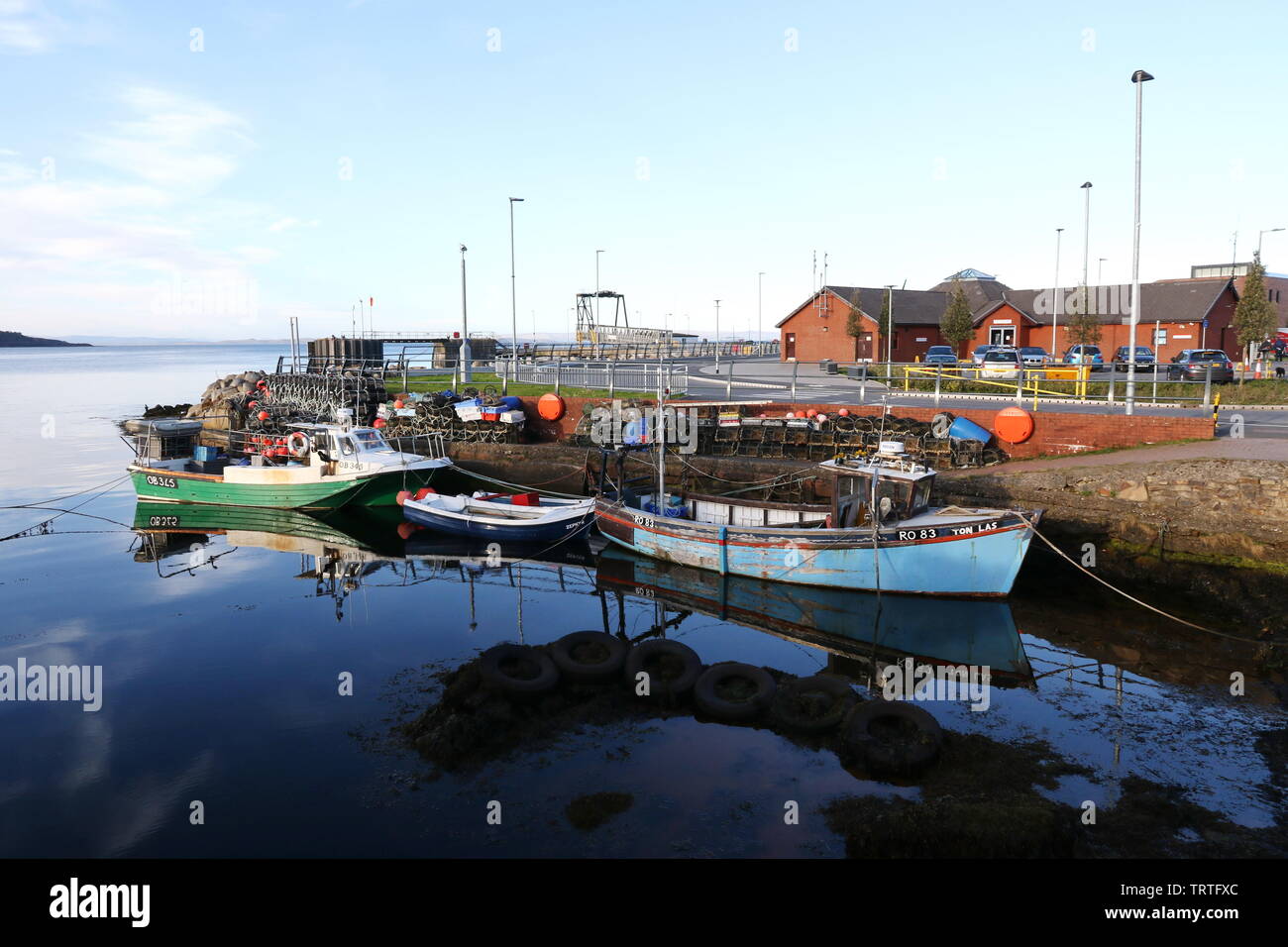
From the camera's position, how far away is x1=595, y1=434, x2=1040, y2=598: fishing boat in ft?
56.5

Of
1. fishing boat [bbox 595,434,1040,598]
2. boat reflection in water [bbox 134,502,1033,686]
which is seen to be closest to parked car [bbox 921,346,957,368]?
fishing boat [bbox 595,434,1040,598]

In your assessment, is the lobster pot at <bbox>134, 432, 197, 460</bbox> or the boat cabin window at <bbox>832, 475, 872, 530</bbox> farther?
the lobster pot at <bbox>134, 432, 197, 460</bbox>

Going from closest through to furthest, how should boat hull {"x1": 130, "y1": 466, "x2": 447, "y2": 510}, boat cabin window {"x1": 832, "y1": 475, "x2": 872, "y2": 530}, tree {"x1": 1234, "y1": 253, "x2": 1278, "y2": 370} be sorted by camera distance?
boat cabin window {"x1": 832, "y1": 475, "x2": 872, "y2": 530}
boat hull {"x1": 130, "y1": 466, "x2": 447, "y2": 510}
tree {"x1": 1234, "y1": 253, "x2": 1278, "y2": 370}

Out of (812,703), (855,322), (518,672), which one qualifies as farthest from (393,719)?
(855,322)

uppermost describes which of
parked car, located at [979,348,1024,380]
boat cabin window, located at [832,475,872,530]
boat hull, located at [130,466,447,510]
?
parked car, located at [979,348,1024,380]

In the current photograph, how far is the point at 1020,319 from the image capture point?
55.5 metres

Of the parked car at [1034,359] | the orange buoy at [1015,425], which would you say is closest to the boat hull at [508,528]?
the orange buoy at [1015,425]

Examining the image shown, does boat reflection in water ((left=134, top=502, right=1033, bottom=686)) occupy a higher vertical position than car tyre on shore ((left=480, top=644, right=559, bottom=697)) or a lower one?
lower

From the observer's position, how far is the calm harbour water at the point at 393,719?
951 centimetres

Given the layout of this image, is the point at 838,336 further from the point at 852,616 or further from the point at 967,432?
the point at 852,616

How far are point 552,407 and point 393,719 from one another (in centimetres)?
2293

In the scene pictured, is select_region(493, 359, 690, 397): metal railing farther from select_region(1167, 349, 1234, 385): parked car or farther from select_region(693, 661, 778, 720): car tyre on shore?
select_region(693, 661, 778, 720): car tyre on shore

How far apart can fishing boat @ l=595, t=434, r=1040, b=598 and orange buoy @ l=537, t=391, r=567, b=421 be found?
1413 cm

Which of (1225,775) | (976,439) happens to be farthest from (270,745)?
(976,439)
